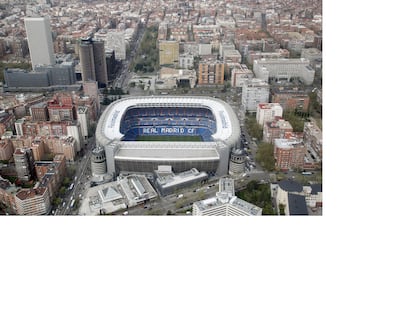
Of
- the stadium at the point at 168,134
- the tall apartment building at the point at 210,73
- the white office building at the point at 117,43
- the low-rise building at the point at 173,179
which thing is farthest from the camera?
the white office building at the point at 117,43

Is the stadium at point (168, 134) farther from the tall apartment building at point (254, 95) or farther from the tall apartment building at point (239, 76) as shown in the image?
the tall apartment building at point (239, 76)

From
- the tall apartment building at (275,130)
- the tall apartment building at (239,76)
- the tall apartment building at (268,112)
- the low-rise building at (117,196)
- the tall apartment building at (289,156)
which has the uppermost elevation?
the tall apartment building at (239,76)

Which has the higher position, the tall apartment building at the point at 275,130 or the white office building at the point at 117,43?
the white office building at the point at 117,43

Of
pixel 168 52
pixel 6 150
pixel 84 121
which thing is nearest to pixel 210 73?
pixel 168 52

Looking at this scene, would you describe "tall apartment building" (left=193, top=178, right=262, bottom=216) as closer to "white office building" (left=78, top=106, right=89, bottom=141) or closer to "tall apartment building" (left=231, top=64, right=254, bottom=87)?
"white office building" (left=78, top=106, right=89, bottom=141)

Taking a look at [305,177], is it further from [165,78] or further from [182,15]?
[182,15]

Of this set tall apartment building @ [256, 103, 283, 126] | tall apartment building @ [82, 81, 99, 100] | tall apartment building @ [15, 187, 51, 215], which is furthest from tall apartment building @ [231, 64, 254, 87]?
tall apartment building @ [15, 187, 51, 215]

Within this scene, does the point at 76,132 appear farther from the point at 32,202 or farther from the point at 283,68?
the point at 283,68

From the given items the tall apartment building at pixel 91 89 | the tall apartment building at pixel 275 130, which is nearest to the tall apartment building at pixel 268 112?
the tall apartment building at pixel 275 130

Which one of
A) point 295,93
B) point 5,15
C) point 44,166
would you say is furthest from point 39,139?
point 5,15
